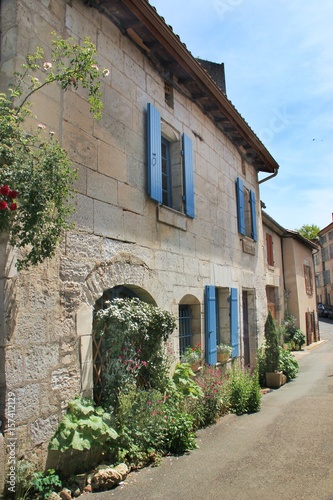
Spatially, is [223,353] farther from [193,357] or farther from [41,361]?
[41,361]

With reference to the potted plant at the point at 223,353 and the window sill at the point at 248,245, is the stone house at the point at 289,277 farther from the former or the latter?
the potted plant at the point at 223,353

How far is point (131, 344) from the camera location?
4656 millimetres

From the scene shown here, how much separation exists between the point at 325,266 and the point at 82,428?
42.1m

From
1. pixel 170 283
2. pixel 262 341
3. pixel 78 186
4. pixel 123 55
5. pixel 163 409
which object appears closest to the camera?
pixel 78 186

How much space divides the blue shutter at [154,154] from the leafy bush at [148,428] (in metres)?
2.52

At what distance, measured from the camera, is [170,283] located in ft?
19.6

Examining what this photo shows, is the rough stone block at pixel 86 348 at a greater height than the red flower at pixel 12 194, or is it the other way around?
the red flower at pixel 12 194

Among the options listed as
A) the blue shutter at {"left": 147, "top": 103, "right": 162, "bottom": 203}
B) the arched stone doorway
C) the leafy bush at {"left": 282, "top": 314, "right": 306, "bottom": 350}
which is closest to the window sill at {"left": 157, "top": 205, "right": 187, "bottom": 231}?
the blue shutter at {"left": 147, "top": 103, "right": 162, "bottom": 203}

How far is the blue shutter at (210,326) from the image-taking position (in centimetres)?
681

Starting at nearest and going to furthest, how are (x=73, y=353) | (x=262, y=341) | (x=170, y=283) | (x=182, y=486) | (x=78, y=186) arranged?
(x=182, y=486), (x=73, y=353), (x=78, y=186), (x=170, y=283), (x=262, y=341)

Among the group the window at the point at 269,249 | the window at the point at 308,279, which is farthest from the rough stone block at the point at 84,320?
the window at the point at 308,279

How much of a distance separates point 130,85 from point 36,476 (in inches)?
179

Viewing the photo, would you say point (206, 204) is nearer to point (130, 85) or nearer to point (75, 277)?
point (130, 85)

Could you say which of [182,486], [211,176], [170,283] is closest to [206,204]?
[211,176]
